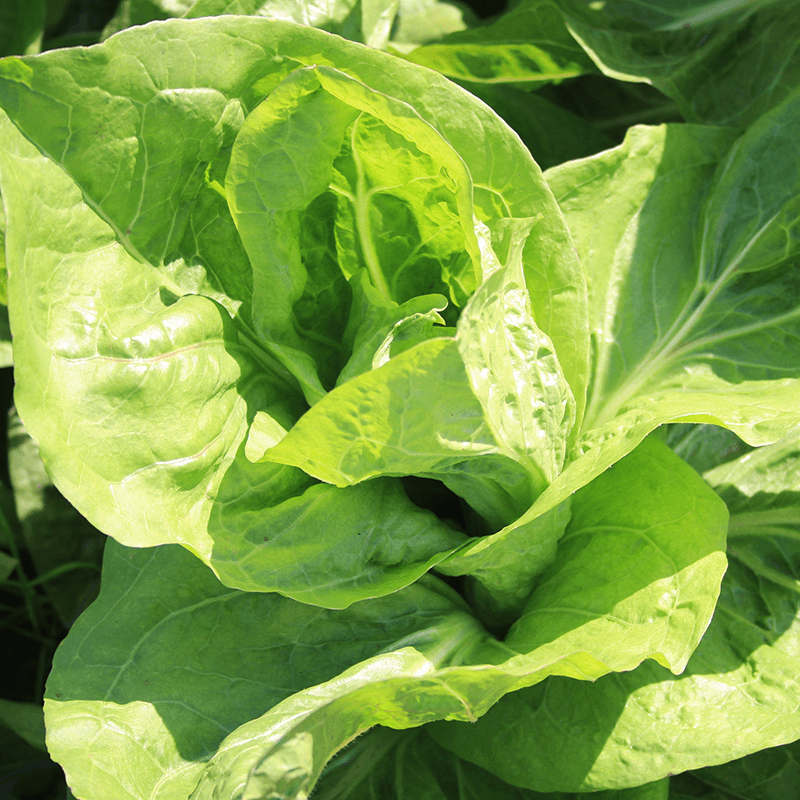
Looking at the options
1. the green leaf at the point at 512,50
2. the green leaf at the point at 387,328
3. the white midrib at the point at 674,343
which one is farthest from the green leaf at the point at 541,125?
the green leaf at the point at 387,328

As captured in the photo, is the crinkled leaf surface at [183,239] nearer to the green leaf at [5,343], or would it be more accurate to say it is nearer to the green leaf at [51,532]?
the green leaf at [5,343]

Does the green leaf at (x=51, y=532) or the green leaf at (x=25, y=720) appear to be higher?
the green leaf at (x=51, y=532)

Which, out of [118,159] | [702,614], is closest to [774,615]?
[702,614]

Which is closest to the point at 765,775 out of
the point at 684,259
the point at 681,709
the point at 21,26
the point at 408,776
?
the point at 681,709

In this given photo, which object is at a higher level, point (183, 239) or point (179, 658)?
point (183, 239)

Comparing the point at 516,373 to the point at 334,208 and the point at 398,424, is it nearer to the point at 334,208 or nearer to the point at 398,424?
the point at 398,424

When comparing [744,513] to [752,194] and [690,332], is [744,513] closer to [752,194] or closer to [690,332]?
[690,332]
